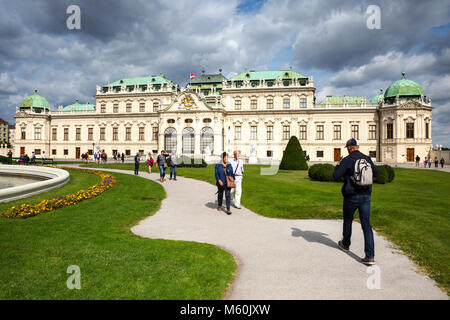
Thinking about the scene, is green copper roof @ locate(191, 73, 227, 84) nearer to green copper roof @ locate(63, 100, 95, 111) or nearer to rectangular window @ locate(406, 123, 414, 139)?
green copper roof @ locate(63, 100, 95, 111)

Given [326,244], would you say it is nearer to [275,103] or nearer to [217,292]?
[217,292]

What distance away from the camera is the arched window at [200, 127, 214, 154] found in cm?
5431

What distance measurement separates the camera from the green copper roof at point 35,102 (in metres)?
65.6

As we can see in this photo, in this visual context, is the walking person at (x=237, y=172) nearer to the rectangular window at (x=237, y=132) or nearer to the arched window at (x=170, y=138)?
the arched window at (x=170, y=138)

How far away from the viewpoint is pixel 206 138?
54.7 metres

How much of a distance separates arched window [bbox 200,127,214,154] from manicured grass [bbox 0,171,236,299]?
4625 cm

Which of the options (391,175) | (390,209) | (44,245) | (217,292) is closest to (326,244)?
(217,292)

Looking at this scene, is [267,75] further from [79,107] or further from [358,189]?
[358,189]

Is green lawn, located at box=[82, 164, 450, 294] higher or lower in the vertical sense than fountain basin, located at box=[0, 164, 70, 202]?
lower

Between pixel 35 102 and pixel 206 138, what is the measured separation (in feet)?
143

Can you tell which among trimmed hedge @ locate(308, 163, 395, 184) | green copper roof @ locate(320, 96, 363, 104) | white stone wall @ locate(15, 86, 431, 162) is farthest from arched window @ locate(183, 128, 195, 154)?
trimmed hedge @ locate(308, 163, 395, 184)

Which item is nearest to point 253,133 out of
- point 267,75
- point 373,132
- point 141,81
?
point 267,75

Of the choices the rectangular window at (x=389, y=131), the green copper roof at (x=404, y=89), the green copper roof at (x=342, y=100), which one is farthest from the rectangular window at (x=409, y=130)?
the green copper roof at (x=342, y=100)

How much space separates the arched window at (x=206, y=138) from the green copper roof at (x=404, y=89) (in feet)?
113
